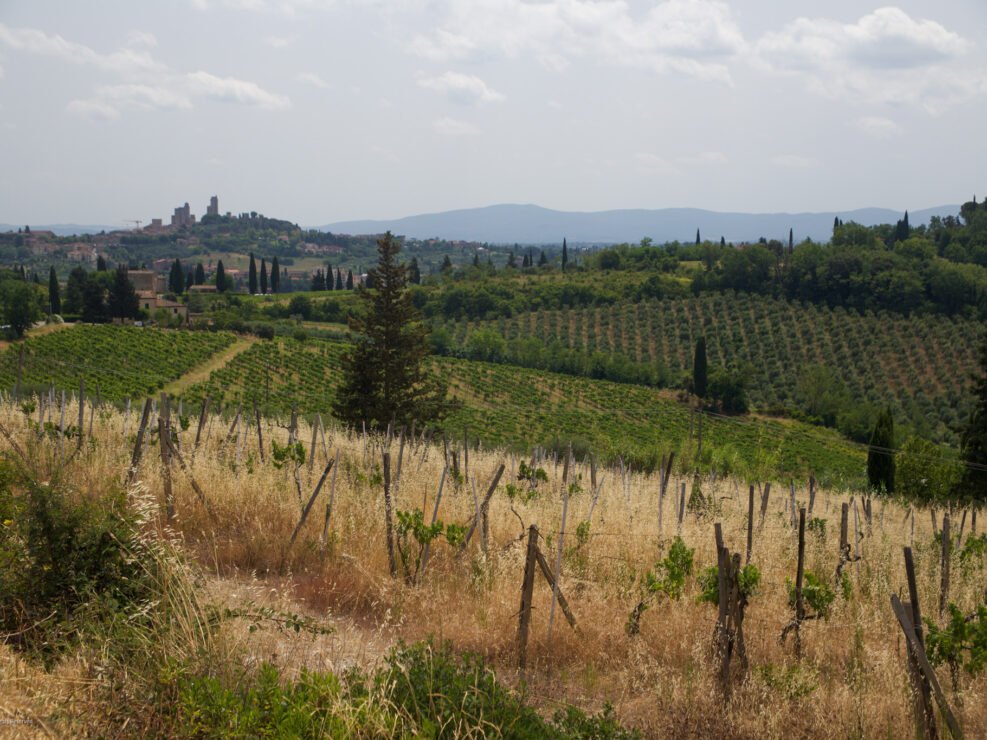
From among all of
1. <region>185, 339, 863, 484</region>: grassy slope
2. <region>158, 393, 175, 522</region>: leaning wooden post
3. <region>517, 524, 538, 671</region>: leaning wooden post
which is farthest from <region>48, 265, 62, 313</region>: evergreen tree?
<region>517, 524, 538, 671</region>: leaning wooden post

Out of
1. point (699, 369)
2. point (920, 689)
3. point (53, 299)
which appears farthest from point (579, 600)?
point (53, 299)

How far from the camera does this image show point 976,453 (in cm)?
2725

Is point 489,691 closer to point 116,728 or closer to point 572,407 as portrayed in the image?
point 116,728

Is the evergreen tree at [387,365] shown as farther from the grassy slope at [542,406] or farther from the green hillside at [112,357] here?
the green hillside at [112,357]

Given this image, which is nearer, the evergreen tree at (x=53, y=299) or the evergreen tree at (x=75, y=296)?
the evergreen tree at (x=75, y=296)

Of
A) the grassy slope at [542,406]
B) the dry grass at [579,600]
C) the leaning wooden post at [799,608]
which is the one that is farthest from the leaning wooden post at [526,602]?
the grassy slope at [542,406]

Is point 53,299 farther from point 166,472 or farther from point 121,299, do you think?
point 166,472

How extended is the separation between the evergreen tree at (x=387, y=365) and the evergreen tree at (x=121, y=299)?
59998 millimetres

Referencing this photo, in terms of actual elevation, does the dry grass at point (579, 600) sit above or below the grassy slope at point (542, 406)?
above

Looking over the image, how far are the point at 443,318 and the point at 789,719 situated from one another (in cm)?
9977

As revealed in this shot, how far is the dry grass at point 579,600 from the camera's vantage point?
188 inches

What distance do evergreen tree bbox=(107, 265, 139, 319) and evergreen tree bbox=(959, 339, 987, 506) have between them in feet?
242

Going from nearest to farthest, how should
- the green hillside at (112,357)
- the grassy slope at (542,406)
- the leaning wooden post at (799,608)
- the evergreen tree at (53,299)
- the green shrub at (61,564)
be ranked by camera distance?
the green shrub at (61,564) < the leaning wooden post at (799,608) < the green hillside at (112,357) < the grassy slope at (542,406) < the evergreen tree at (53,299)

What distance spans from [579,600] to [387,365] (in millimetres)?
20782
